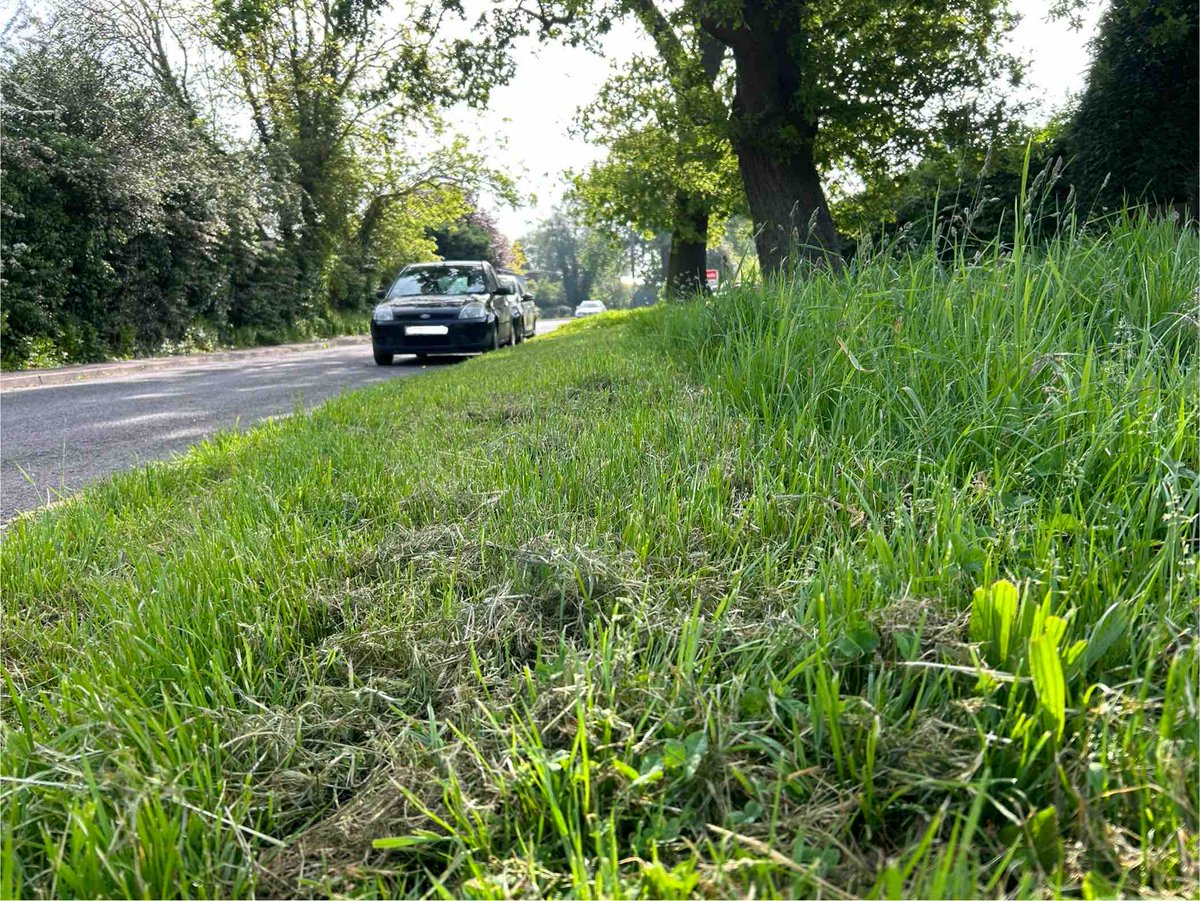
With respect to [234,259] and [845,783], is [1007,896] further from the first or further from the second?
[234,259]

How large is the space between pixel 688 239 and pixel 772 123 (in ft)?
26.0

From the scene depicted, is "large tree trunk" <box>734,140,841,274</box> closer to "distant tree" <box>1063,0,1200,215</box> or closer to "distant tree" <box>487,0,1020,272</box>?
"distant tree" <box>487,0,1020,272</box>

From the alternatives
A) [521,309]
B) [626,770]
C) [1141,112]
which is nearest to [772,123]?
[1141,112]

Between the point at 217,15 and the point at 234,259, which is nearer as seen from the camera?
the point at 217,15

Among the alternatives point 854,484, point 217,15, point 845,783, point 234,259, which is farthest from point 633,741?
point 234,259

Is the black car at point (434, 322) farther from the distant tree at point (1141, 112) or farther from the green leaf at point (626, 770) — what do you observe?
the green leaf at point (626, 770)

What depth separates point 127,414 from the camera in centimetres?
723

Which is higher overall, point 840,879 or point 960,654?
point 960,654

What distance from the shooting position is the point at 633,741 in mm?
1217

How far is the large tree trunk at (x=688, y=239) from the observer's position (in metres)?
17.8

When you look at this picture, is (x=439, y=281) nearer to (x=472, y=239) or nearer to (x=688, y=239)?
(x=688, y=239)

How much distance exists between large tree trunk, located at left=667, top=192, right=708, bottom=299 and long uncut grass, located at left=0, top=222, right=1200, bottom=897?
14061mm

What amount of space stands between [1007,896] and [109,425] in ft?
25.1

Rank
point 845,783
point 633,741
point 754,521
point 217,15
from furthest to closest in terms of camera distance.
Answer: point 217,15 < point 754,521 < point 633,741 < point 845,783
